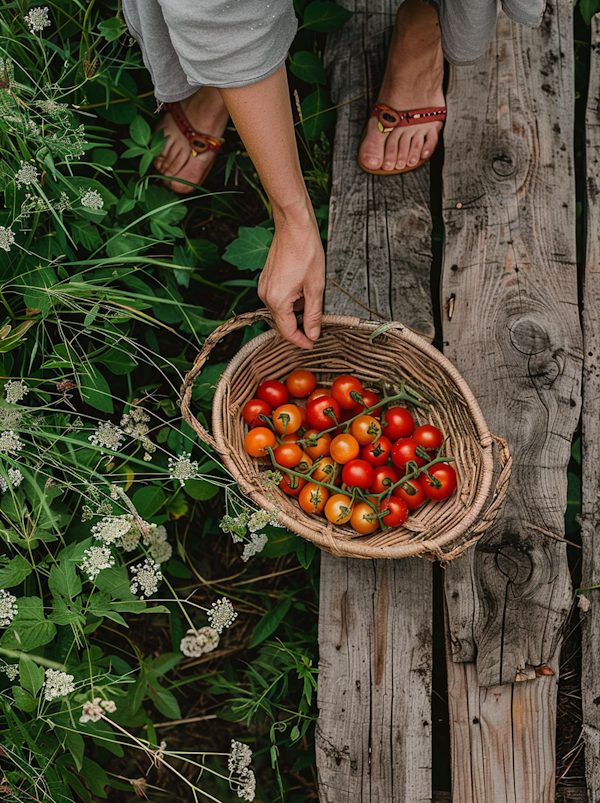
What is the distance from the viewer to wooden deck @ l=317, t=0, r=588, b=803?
63.7 inches

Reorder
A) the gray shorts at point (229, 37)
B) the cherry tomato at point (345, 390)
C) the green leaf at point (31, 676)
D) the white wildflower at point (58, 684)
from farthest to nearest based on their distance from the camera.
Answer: the cherry tomato at point (345, 390), the green leaf at point (31, 676), the white wildflower at point (58, 684), the gray shorts at point (229, 37)

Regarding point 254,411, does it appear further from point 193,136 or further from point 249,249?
point 193,136

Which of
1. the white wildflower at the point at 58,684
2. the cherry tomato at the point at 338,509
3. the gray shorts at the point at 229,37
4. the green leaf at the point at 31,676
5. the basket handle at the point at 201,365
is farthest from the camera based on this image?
the cherry tomato at the point at 338,509

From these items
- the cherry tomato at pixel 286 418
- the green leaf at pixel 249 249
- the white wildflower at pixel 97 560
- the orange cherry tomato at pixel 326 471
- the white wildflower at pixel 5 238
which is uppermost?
the white wildflower at pixel 5 238

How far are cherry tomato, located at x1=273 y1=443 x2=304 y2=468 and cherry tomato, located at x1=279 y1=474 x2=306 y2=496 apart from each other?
0.11ft

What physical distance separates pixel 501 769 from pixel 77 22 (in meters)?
2.18

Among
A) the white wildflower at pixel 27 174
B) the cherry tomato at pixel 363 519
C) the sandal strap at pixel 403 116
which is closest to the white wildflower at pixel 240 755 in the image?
the cherry tomato at pixel 363 519

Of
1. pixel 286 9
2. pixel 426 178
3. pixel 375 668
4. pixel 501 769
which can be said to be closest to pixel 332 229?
pixel 426 178

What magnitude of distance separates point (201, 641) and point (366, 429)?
0.62 meters

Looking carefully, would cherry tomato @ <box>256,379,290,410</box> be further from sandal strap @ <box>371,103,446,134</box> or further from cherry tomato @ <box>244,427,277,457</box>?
sandal strap @ <box>371,103,446,134</box>

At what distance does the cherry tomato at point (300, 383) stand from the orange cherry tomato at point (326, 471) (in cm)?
19

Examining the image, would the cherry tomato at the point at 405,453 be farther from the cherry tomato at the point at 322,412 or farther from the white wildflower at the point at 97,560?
the white wildflower at the point at 97,560

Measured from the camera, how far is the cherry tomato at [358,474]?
61.6 inches

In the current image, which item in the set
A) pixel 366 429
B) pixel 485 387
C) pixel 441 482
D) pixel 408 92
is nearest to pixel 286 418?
pixel 366 429
